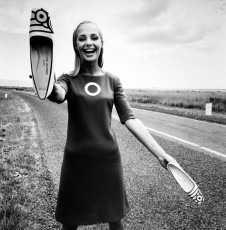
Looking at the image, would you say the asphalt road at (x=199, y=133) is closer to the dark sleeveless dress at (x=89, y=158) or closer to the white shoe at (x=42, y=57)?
the dark sleeveless dress at (x=89, y=158)

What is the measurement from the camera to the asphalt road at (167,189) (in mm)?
2840

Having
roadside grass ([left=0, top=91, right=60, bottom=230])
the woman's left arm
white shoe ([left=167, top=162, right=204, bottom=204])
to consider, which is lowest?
roadside grass ([left=0, top=91, right=60, bottom=230])

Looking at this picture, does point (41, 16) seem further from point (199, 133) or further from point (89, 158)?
point (199, 133)

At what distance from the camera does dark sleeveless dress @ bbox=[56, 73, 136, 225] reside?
5.56 feet

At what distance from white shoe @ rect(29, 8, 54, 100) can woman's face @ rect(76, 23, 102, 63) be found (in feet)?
1.79

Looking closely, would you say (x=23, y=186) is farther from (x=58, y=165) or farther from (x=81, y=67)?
(x=81, y=67)

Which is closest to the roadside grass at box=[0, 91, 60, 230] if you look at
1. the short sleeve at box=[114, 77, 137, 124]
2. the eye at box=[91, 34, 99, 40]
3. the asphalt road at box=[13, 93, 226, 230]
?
the asphalt road at box=[13, 93, 226, 230]

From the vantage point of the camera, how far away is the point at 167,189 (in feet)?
12.3

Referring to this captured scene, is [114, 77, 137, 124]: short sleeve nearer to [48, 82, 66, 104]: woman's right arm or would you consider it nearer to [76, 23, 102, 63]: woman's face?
[76, 23, 102, 63]: woman's face

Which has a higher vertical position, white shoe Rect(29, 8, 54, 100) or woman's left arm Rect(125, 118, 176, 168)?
white shoe Rect(29, 8, 54, 100)

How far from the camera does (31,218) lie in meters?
2.76

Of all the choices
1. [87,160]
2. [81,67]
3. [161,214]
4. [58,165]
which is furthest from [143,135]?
[58,165]

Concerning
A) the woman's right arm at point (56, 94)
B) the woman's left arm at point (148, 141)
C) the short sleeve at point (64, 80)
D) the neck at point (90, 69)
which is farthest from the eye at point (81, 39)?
the woman's left arm at point (148, 141)

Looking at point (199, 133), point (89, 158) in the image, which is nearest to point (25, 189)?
point (89, 158)
